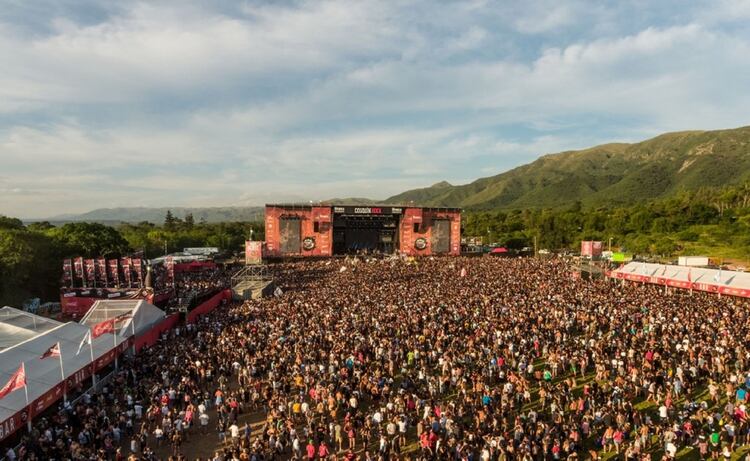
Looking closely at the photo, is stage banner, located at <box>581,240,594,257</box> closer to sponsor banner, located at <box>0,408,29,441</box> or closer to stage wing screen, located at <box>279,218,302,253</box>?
stage wing screen, located at <box>279,218,302,253</box>

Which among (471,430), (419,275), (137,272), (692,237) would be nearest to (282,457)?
(471,430)

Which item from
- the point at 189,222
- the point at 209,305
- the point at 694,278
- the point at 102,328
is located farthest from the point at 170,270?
the point at 189,222

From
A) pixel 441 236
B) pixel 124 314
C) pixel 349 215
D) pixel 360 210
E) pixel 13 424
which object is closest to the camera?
pixel 13 424

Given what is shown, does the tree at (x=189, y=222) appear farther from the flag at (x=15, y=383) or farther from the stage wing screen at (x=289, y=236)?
the flag at (x=15, y=383)

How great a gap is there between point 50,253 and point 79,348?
2984cm

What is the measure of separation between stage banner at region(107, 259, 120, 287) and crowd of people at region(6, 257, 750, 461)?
9.38 m

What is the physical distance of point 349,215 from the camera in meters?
63.0

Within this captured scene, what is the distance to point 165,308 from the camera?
28.2 m

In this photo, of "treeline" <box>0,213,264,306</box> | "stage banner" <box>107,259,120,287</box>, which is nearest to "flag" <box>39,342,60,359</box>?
"stage banner" <box>107,259,120,287</box>

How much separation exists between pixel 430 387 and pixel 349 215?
48.5 m

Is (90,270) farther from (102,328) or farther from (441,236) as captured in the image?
(441,236)

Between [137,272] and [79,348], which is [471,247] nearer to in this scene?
[137,272]

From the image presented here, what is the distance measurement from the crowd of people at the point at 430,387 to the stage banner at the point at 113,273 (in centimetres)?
938

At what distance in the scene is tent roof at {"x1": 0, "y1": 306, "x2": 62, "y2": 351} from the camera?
16.7m
